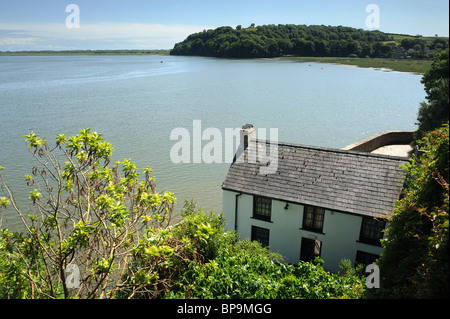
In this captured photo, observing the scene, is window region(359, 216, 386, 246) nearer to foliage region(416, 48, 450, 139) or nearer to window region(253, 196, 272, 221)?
window region(253, 196, 272, 221)

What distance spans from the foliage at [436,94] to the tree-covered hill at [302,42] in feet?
417

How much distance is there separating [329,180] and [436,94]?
62.2 ft

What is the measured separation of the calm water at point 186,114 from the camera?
29.7 m

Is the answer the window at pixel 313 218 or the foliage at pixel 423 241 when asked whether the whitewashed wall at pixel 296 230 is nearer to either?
the window at pixel 313 218

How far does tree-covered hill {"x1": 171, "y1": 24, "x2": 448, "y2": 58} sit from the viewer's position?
492 feet

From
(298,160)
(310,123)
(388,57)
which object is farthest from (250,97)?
(388,57)

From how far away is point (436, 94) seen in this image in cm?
2814

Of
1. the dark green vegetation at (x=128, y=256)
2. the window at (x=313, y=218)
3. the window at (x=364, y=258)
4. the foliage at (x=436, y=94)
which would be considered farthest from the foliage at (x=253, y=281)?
the foliage at (x=436, y=94)

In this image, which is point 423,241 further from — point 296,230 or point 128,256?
point 296,230

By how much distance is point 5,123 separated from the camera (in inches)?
1577

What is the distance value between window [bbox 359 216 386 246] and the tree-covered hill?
148161 mm

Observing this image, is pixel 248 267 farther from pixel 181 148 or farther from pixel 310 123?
pixel 310 123

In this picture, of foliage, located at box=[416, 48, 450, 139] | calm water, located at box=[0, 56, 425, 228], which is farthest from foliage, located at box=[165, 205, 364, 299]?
foliage, located at box=[416, 48, 450, 139]
